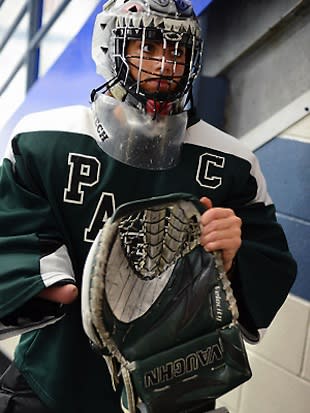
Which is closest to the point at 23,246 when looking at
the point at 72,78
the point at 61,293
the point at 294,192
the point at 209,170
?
the point at 61,293

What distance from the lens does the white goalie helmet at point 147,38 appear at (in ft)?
3.19

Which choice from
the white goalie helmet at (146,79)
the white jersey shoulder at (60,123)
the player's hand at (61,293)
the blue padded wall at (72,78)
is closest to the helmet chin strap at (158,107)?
the white goalie helmet at (146,79)

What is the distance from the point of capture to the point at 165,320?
2.72 ft

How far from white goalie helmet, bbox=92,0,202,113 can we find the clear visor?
22 mm

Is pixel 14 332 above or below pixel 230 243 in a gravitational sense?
below

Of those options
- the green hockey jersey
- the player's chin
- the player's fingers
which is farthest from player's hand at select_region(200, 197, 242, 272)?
the player's chin

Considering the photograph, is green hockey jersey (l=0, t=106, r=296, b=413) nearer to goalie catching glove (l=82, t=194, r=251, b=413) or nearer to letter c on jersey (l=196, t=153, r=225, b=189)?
letter c on jersey (l=196, t=153, r=225, b=189)

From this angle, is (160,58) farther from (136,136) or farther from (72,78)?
(72,78)

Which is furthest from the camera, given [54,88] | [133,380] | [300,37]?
[54,88]

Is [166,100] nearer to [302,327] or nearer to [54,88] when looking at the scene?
[302,327]

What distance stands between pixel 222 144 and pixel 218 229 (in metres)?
0.27

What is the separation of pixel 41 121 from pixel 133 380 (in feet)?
1.55

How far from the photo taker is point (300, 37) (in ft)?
4.42

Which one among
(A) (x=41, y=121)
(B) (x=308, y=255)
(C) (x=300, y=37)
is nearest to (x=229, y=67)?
(C) (x=300, y=37)
